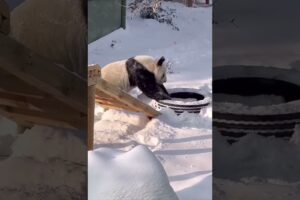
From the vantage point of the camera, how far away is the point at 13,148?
1.26 m

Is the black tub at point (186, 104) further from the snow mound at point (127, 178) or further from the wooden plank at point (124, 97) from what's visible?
the snow mound at point (127, 178)

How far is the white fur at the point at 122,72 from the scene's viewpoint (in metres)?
4.10

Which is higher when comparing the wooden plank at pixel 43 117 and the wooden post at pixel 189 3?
the wooden post at pixel 189 3

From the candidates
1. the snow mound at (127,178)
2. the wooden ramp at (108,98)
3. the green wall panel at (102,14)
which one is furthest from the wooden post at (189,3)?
the snow mound at (127,178)

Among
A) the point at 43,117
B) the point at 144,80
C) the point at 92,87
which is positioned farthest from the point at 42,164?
the point at 144,80

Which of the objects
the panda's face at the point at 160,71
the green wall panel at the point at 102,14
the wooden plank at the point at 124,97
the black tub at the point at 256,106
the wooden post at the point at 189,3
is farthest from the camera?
the wooden post at the point at 189,3

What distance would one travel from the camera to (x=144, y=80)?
13.8ft

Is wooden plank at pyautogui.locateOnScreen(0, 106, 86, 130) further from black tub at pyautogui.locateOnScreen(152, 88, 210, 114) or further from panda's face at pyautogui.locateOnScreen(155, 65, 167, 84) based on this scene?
panda's face at pyautogui.locateOnScreen(155, 65, 167, 84)

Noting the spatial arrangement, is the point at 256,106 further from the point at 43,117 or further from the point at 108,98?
the point at 108,98

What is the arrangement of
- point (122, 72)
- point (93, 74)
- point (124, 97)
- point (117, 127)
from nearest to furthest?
point (93, 74) < point (124, 97) < point (117, 127) < point (122, 72)

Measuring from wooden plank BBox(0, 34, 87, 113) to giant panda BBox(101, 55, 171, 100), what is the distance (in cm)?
281

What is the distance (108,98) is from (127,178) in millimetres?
1742

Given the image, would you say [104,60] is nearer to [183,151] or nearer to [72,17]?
[183,151]

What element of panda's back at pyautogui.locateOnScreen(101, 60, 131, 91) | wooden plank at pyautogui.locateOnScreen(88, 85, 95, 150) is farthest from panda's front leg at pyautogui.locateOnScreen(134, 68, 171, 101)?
wooden plank at pyautogui.locateOnScreen(88, 85, 95, 150)
